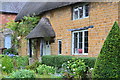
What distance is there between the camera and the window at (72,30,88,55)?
11086mm

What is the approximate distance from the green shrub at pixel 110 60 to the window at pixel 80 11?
523 centimetres

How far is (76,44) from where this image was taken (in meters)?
11.8

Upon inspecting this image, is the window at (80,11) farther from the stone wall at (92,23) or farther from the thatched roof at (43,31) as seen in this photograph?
the thatched roof at (43,31)

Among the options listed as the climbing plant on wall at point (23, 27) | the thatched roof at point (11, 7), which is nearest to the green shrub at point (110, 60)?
the climbing plant on wall at point (23, 27)

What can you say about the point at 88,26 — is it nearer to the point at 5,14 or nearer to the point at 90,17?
the point at 90,17

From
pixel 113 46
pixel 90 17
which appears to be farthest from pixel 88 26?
pixel 113 46

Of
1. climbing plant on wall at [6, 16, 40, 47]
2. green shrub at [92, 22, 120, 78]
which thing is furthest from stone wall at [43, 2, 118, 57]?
green shrub at [92, 22, 120, 78]

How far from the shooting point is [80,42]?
37.7 feet

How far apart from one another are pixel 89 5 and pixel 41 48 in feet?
18.8

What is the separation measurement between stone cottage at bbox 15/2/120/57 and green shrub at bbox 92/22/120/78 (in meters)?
3.36

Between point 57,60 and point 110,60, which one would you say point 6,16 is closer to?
point 57,60

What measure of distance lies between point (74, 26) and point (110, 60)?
625 cm

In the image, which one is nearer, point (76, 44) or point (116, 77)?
point (116, 77)

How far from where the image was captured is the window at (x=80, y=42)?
36.4ft
